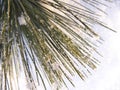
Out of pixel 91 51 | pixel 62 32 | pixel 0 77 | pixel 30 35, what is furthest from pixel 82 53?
pixel 0 77

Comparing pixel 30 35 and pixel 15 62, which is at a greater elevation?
pixel 30 35

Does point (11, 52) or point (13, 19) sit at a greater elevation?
point (13, 19)

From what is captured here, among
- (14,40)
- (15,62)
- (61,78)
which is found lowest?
(61,78)

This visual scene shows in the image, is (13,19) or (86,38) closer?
(13,19)

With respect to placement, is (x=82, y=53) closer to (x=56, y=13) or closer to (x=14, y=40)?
(x=56, y=13)

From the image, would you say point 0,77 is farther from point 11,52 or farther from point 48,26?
point 48,26

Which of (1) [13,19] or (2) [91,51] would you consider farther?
(2) [91,51]

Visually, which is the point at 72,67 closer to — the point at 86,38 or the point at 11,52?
the point at 86,38

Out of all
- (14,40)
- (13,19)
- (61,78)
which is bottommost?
(61,78)

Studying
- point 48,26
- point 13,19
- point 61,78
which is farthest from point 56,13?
point 61,78
